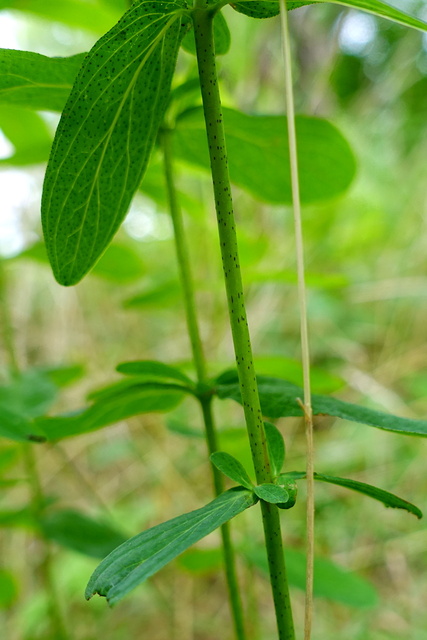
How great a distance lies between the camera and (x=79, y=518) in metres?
0.81

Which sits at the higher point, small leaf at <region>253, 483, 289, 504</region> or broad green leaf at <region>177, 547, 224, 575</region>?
small leaf at <region>253, 483, 289, 504</region>

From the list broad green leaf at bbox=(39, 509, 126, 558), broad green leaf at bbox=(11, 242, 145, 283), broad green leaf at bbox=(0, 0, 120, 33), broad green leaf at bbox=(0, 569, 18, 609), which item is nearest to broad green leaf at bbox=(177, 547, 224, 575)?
broad green leaf at bbox=(39, 509, 126, 558)

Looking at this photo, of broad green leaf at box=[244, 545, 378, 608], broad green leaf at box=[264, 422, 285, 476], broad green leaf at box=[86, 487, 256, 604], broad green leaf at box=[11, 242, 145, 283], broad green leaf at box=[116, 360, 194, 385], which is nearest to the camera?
broad green leaf at box=[86, 487, 256, 604]

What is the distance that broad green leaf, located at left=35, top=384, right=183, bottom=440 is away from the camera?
54cm

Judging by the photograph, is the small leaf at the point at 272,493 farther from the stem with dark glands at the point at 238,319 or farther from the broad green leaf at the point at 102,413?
the broad green leaf at the point at 102,413

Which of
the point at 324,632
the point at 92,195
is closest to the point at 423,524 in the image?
the point at 324,632

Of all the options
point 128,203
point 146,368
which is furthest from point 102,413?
point 128,203

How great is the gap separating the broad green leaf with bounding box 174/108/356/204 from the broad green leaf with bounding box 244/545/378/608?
47 centimetres

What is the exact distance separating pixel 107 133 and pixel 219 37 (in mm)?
142

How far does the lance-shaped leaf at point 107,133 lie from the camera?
377 mm

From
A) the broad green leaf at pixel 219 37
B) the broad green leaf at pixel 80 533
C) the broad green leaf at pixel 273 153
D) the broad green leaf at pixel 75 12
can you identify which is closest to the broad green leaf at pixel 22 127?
the broad green leaf at pixel 75 12

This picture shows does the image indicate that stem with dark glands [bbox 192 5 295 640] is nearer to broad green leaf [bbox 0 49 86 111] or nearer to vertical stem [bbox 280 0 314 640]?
vertical stem [bbox 280 0 314 640]

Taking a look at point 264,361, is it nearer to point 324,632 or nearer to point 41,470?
point 324,632

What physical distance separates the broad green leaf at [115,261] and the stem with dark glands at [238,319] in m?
0.50
